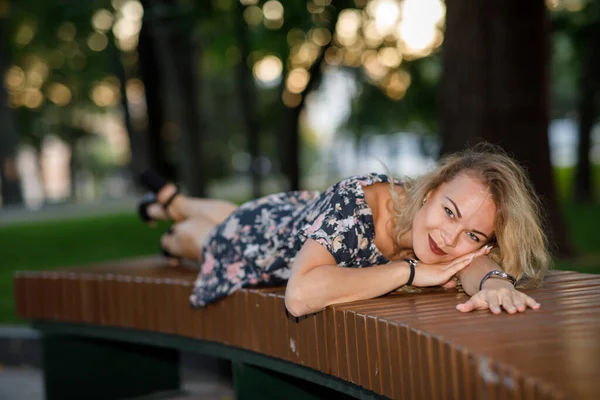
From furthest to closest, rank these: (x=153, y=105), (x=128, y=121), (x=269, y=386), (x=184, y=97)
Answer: (x=128, y=121), (x=153, y=105), (x=184, y=97), (x=269, y=386)

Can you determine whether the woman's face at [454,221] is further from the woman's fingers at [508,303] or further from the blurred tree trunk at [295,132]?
the blurred tree trunk at [295,132]

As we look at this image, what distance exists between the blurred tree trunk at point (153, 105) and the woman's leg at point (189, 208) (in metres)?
11.7

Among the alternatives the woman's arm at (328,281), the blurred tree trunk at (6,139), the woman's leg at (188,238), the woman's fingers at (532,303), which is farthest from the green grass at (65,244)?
the blurred tree trunk at (6,139)

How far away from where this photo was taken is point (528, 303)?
3105mm

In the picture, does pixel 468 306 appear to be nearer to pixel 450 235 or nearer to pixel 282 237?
pixel 450 235

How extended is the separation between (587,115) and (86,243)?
33.4ft

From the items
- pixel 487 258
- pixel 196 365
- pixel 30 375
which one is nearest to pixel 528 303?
pixel 487 258

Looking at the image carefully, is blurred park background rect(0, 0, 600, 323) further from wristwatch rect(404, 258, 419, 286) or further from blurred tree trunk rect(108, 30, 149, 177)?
wristwatch rect(404, 258, 419, 286)

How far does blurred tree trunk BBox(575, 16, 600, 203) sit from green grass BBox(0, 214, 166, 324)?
8591 mm

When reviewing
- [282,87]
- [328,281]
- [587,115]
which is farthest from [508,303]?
[282,87]

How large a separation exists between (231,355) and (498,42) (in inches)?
172

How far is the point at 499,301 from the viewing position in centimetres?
312

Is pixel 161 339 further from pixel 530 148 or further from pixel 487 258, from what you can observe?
pixel 530 148

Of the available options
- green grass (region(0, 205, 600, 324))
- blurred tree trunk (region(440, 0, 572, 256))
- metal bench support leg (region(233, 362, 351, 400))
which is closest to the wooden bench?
metal bench support leg (region(233, 362, 351, 400))
